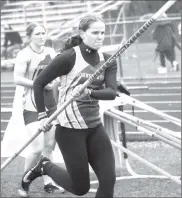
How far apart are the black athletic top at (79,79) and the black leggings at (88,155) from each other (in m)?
0.08

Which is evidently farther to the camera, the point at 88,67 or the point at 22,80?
the point at 22,80

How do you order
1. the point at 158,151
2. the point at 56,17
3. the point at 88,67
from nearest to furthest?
the point at 88,67
the point at 158,151
the point at 56,17

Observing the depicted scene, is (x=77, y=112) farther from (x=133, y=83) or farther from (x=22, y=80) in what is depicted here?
(x=133, y=83)

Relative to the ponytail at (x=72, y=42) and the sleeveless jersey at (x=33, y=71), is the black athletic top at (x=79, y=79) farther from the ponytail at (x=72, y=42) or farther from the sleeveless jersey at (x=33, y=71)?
the sleeveless jersey at (x=33, y=71)

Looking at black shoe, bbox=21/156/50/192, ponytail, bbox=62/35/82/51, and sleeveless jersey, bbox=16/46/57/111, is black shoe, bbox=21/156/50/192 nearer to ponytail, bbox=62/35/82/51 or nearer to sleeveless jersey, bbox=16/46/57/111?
sleeveless jersey, bbox=16/46/57/111

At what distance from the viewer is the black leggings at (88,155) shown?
16.4 feet

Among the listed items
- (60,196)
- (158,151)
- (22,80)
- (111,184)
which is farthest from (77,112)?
(158,151)

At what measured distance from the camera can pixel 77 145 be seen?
497cm

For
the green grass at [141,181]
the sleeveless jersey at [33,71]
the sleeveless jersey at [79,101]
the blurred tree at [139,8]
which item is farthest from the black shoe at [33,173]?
the blurred tree at [139,8]

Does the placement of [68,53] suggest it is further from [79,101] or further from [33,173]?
[33,173]

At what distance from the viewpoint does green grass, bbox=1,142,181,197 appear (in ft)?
21.5

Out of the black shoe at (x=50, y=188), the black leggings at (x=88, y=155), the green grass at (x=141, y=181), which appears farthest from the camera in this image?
the black shoe at (x=50, y=188)

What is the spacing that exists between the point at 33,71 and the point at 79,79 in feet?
5.13

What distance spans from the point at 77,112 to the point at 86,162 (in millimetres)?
416
